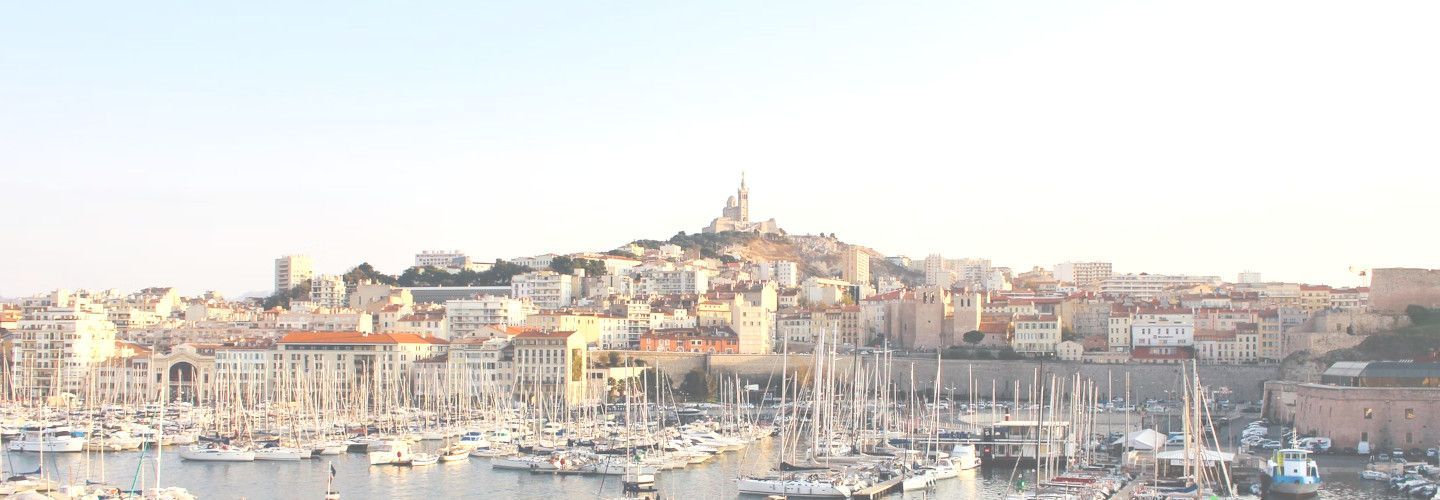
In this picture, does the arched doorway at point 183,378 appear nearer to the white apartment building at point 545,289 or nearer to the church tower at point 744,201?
the white apartment building at point 545,289

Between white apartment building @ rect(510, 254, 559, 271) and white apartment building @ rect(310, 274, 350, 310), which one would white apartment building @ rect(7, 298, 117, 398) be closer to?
white apartment building @ rect(310, 274, 350, 310)

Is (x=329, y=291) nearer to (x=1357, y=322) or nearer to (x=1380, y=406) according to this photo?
(x=1357, y=322)

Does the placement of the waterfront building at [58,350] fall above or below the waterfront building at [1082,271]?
below

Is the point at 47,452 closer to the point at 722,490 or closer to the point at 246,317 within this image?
the point at 722,490

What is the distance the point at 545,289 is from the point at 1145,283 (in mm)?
41867

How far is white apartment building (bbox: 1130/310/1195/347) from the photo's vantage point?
61.2 meters

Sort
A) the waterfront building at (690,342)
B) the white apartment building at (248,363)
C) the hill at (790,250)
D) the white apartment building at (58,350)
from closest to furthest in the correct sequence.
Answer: the white apartment building at (248,363), the white apartment building at (58,350), the waterfront building at (690,342), the hill at (790,250)

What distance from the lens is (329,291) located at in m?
88.0

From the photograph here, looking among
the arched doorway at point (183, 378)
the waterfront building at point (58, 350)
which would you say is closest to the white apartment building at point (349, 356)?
the arched doorway at point (183, 378)

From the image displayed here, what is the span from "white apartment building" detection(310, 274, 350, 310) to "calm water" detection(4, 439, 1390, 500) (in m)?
48.2

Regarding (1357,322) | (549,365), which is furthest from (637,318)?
(1357,322)

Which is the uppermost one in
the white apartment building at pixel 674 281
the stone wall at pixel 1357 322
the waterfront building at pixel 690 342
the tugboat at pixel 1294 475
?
the white apartment building at pixel 674 281

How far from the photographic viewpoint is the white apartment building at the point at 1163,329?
6116 cm

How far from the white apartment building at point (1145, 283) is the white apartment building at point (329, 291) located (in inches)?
1842
